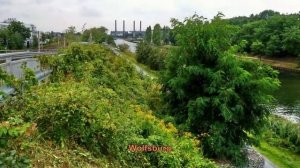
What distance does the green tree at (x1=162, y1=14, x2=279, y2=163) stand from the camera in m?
10.7

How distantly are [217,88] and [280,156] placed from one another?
6206 mm

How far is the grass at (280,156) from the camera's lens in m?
14.2

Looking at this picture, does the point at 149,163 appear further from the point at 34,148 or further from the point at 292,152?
the point at 292,152

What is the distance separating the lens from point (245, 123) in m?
11.3

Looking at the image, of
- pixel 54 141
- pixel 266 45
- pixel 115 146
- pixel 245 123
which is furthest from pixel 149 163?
pixel 266 45

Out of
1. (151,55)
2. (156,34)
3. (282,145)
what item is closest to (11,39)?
(151,55)

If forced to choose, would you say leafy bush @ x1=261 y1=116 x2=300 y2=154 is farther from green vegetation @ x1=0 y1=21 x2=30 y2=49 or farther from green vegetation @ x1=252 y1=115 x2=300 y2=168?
green vegetation @ x1=0 y1=21 x2=30 y2=49

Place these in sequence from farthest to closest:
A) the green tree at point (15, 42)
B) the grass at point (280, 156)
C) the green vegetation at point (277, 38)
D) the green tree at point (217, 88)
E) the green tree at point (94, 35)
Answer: the green vegetation at point (277, 38)
the green tree at point (15, 42)
the green tree at point (94, 35)
the grass at point (280, 156)
the green tree at point (217, 88)

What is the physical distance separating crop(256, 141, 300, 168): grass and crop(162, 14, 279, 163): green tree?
11.4ft

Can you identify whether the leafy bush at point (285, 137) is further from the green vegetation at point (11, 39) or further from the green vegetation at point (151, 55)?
the green vegetation at point (11, 39)

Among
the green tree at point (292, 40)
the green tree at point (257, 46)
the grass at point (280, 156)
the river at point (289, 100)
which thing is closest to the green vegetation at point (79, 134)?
the grass at point (280, 156)

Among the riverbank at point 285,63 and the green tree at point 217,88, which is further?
the riverbank at point 285,63

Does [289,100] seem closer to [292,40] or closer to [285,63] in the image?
[292,40]

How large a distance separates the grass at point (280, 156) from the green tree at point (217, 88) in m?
3.48
